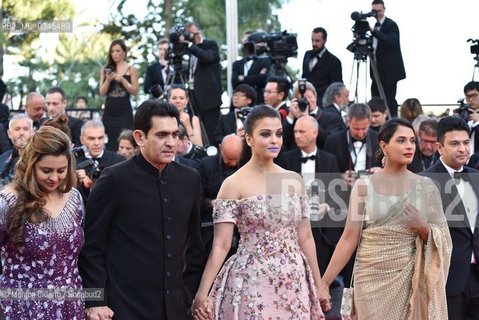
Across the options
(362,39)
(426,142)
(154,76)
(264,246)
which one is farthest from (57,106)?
(264,246)

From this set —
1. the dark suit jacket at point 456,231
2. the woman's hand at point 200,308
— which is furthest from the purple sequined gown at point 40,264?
the dark suit jacket at point 456,231

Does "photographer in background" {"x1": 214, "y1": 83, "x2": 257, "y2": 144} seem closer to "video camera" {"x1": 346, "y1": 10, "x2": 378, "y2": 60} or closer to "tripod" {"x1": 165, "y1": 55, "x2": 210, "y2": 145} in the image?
"tripod" {"x1": 165, "y1": 55, "x2": 210, "y2": 145}

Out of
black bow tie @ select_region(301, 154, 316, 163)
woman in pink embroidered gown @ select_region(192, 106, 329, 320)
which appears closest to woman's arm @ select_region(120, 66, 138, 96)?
black bow tie @ select_region(301, 154, 316, 163)

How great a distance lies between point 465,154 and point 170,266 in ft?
7.80

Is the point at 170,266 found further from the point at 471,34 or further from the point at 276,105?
the point at 471,34

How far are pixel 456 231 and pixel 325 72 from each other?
5.66m

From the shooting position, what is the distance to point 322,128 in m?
10.4

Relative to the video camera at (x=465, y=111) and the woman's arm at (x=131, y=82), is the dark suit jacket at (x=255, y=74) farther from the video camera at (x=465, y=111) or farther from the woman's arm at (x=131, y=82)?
the video camera at (x=465, y=111)

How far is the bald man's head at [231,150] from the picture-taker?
9000mm

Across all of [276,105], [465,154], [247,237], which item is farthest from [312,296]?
[276,105]

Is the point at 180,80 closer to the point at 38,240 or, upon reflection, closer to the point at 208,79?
the point at 208,79

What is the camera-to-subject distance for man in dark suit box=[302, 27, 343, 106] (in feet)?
40.7

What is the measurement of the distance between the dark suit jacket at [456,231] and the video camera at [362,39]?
478cm

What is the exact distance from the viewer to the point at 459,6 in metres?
13.6
